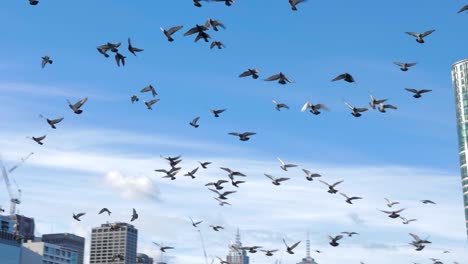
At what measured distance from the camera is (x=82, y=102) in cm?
5984

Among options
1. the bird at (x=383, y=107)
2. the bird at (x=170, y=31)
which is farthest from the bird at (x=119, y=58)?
the bird at (x=383, y=107)

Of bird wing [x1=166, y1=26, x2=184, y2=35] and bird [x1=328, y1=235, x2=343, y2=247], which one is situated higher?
bird wing [x1=166, y1=26, x2=184, y2=35]

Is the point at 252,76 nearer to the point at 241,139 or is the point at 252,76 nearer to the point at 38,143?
the point at 241,139

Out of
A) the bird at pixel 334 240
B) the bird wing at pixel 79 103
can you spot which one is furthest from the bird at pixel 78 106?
the bird at pixel 334 240

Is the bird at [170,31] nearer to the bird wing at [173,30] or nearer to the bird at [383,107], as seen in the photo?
the bird wing at [173,30]

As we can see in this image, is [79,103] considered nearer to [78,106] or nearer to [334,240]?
[78,106]

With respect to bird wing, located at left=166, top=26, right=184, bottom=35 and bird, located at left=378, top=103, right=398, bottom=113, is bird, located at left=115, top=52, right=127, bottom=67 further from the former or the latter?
bird, located at left=378, top=103, right=398, bottom=113

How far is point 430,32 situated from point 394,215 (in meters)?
20.1

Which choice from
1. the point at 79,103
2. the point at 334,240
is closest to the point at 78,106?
the point at 79,103

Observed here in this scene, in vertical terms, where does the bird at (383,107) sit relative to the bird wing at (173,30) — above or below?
below

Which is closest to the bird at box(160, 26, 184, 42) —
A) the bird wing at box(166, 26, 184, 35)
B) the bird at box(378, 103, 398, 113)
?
the bird wing at box(166, 26, 184, 35)

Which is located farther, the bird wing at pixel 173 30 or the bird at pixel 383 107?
the bird at pixel 383 107

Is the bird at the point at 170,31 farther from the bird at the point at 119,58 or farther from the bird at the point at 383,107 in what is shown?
the bird at the point at 383,107

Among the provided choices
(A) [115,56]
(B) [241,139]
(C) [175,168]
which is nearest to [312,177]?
(B) [241,139]
